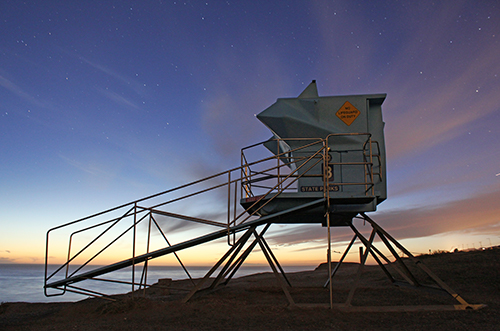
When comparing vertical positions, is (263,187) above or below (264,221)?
above

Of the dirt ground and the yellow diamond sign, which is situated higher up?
the yellow diamond sign

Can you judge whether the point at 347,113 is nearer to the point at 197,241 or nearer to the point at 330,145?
the point at 330,145

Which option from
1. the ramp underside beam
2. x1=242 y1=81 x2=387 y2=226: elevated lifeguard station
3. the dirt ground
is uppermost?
x1=242 y1=81 x2=387 y2=226: elevated lifeguard station

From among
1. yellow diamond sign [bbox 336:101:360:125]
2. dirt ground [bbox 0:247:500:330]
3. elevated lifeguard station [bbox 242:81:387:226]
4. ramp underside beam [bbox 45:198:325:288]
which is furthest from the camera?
yellow diamond sign [bbox 336:101:360:125]

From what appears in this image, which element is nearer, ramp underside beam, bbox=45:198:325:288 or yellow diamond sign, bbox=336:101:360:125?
ramp underside beam, bbox=45:198:325:288

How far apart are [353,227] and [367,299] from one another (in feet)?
7.70

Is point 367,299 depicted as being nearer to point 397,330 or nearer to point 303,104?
point 397,330

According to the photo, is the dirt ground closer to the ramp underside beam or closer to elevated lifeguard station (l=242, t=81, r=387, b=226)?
the ramp underside beam

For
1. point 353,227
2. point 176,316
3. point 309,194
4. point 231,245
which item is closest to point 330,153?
point 309,194

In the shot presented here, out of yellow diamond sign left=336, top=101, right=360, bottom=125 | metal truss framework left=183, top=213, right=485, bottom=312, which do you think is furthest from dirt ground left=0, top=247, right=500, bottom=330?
yellow diamond sign left=336, top=101, right=360, bottom=125

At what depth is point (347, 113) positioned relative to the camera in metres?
10.8

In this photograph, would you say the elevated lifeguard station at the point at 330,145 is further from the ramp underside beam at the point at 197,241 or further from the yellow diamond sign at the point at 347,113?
the ramp underside beam at the point at 197,241

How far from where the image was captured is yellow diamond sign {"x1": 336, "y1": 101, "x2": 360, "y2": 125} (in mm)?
10758

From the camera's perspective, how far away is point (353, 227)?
11.6m
